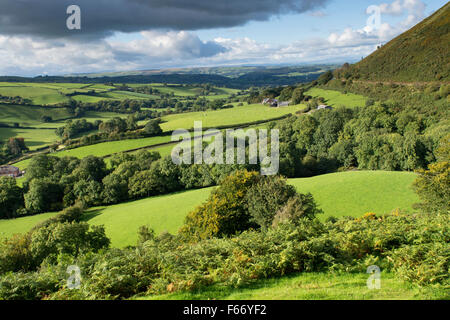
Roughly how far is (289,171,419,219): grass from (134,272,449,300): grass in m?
20.9

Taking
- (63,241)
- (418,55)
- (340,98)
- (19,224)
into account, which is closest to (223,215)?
(63,241)

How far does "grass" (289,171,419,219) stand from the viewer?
2849 centimetres

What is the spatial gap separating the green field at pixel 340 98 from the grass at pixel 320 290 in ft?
261

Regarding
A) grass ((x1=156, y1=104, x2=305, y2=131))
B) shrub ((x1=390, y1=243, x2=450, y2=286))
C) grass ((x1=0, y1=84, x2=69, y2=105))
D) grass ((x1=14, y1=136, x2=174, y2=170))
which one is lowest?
grass ((x1=14, y1=136, x2=174, y2=170))

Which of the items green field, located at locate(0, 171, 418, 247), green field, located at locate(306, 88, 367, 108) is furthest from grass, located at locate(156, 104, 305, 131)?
green field, located at locate(0, 171, 418, 247)

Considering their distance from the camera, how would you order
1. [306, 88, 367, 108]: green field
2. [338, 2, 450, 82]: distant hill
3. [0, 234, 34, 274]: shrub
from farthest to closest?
1. [306, 88, 367, 108]: green field
2. [338, 2, 450, 82]: distant hill
3. [0, 234, 34, 274]: shrub

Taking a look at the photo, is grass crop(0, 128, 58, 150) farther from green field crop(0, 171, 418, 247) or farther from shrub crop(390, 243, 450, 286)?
shrub crop(390, 243, 450, 286)

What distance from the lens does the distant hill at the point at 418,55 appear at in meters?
68.8

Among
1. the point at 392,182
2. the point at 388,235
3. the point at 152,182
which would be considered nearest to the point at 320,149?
the point at 392,182

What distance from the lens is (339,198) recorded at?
31.3 metres

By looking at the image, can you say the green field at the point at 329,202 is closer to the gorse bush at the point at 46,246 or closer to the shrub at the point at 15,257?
the gorse bush at the point at 46,246

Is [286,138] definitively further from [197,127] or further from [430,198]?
[430,198]

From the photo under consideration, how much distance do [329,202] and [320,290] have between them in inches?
997
